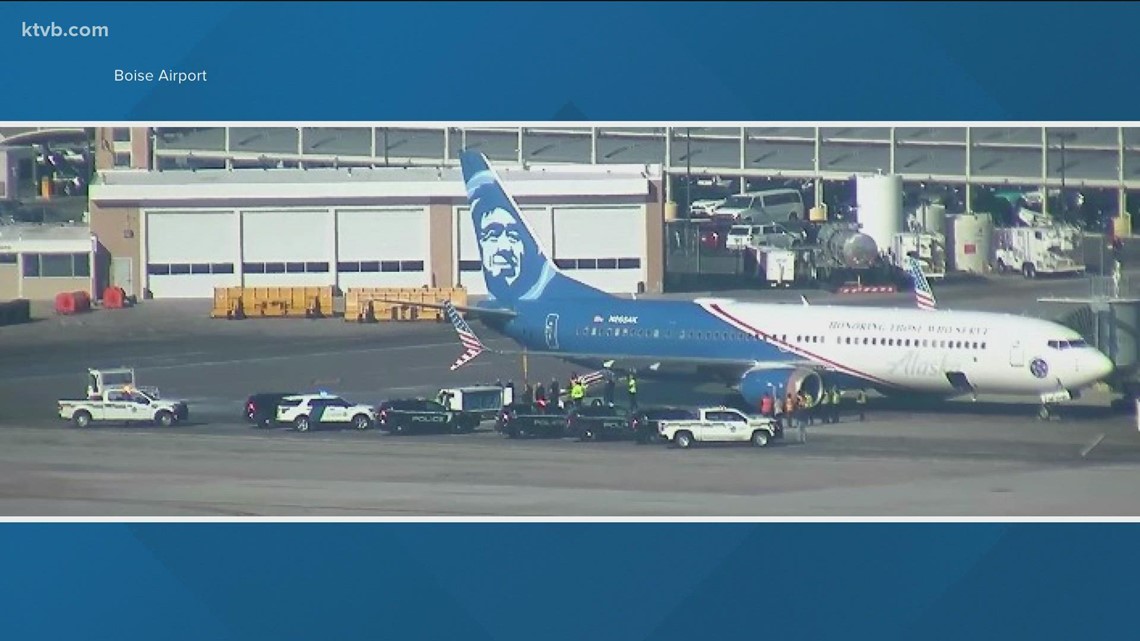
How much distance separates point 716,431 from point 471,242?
2680 cm

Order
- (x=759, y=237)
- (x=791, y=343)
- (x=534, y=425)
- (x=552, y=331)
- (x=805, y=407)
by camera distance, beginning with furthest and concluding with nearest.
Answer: (x=759, y=237) → (x=552, y=331) → (x=791, y=343) → (x=805, y=407) → (x=534, y=425)

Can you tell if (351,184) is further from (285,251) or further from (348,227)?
(285,251)

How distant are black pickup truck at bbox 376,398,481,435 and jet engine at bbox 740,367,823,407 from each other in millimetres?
6540

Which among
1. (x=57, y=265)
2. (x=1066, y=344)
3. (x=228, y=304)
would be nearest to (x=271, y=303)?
(x=228, y=304)

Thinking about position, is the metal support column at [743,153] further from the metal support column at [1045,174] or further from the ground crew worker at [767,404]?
the ground crew worker at [767,404]

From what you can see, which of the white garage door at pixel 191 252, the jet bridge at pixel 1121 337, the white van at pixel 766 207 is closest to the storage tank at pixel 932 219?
the white van at pixel 766 207

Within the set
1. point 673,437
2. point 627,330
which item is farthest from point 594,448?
point 627,330

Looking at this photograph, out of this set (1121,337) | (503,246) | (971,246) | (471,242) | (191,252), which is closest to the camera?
(1121,337)

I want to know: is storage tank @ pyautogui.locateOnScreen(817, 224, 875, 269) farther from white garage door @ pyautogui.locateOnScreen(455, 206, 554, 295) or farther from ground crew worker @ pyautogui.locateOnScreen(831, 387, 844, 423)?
ground crew worker @ pyautogui.locateOnScreen(831, 387, 844, 423)

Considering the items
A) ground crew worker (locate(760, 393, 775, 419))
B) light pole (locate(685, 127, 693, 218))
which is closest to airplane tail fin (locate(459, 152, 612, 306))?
ground crew worker (locate(760, 393, 775, 419))

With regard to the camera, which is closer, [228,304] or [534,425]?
[534,425]

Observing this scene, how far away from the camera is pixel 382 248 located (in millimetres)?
73125

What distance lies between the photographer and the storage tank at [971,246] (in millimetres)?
82750

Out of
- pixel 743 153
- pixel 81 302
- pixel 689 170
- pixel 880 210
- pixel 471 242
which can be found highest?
pixel 743 153
